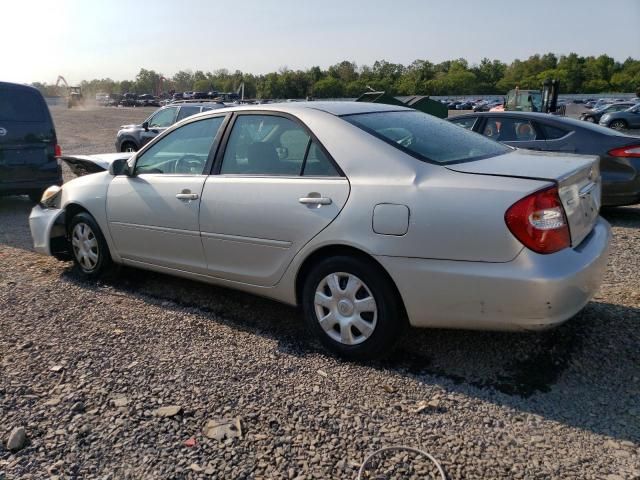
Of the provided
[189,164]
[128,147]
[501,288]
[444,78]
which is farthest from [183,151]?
[444,78]

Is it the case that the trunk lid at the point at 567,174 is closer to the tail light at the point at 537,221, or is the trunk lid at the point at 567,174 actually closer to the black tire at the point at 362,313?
the tail light at the point at 537,221

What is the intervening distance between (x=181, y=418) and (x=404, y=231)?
1555mm

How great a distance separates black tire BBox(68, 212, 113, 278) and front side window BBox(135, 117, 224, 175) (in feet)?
2.51

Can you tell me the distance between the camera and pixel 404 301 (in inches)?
130

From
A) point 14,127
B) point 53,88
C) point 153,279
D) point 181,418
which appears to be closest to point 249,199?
point 181,418

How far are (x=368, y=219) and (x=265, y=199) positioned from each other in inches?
32.3

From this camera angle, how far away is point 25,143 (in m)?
8.76

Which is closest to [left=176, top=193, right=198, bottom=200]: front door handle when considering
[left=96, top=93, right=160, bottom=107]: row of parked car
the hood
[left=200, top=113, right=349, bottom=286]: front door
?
[left=200, top=113, right=349, bottom=286]: front door

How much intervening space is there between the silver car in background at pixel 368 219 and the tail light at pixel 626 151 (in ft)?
12.9

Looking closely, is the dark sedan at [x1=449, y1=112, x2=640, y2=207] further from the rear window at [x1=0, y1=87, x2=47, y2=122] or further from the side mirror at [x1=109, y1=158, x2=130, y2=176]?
the rear window at [x1=0, y1=87, x2=47, y2=122]

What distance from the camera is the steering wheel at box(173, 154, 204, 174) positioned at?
4.38 m

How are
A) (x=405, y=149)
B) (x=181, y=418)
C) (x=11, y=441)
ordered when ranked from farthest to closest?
(x=405, y=149) < (x=181, y=418) < (x=11, y=441)

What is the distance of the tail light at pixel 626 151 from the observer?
283 inches

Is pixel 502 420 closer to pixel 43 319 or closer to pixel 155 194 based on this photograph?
pixel 155 194
